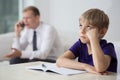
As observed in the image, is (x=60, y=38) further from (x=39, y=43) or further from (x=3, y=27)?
(x=3, y=27)

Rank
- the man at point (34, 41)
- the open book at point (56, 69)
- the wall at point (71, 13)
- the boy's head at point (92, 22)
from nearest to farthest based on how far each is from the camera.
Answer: the open book at point (56, 69)
the boy's head at point (92, 22)
the man at point (34, 41)
the wall at point (71, 13)

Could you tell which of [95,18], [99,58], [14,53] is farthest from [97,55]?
[14,53]

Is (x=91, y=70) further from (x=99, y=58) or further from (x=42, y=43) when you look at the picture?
(x=42, y=43)

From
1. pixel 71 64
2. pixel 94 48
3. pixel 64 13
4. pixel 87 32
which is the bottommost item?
pixel 71 64

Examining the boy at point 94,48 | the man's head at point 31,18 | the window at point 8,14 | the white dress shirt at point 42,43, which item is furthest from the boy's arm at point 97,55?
the window at point 8,14

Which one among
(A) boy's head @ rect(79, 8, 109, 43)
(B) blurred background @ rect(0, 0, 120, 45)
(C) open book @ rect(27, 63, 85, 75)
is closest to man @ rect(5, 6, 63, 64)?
(B) blurred background @ rect(0, 0, 120, 45)

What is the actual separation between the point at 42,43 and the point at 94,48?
1.55 m

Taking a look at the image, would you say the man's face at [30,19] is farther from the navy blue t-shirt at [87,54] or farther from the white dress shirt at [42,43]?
the navy blue t-shirt at [87,54]

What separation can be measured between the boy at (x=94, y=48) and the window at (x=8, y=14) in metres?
2.49

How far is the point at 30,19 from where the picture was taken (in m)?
3.54

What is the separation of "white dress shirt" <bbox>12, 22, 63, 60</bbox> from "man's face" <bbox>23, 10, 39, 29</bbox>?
0.07 meters

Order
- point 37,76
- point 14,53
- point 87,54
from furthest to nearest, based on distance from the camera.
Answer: point 14,53
point 87,54
point 37,76

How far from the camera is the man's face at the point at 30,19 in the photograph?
11.6 ft

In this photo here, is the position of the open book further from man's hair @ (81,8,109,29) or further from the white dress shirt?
the white dress shirt
